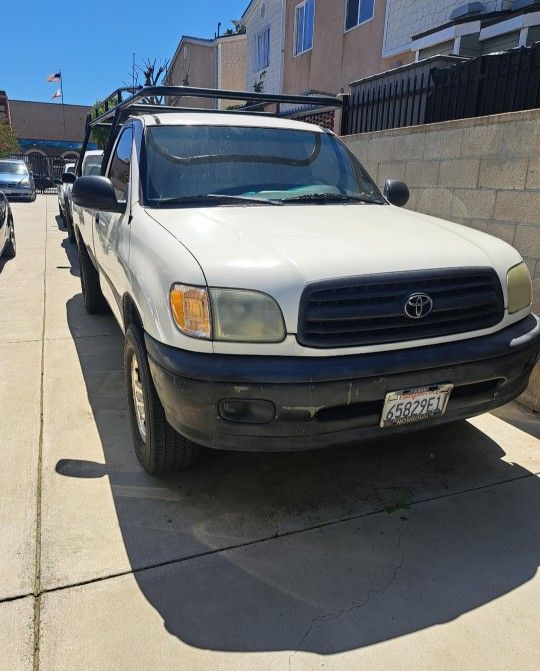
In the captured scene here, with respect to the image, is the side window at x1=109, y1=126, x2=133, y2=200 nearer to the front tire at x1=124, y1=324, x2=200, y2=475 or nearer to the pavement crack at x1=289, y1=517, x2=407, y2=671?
the front tire at x1=124, y1=324, x2=200, y2=475

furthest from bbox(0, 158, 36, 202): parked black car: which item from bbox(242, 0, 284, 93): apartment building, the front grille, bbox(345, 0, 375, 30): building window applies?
the front grille

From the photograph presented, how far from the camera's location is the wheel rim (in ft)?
9.61

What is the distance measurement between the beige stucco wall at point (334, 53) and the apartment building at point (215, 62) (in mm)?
9318

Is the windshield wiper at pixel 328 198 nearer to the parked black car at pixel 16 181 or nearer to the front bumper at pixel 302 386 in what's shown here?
the front bumper at pixel 302 386

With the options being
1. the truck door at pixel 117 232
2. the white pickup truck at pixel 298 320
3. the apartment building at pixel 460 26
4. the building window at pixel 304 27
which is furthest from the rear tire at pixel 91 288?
the building window at pixel 304 27

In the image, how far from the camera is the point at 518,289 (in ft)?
8.88

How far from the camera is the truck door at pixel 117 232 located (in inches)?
127

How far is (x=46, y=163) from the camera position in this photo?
50.7m

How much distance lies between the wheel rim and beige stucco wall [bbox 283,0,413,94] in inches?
388

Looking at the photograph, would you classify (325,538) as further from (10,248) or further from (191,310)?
(10,248)

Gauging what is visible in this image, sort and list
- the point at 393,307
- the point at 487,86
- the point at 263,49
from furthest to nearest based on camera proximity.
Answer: the point at 263,49, the point at 487,86, the point at 393,307

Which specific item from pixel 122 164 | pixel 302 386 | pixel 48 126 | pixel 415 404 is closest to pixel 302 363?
pixel 302 386

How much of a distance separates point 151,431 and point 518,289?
197 centimetres

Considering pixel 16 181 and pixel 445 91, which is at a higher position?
pixel 445 91
